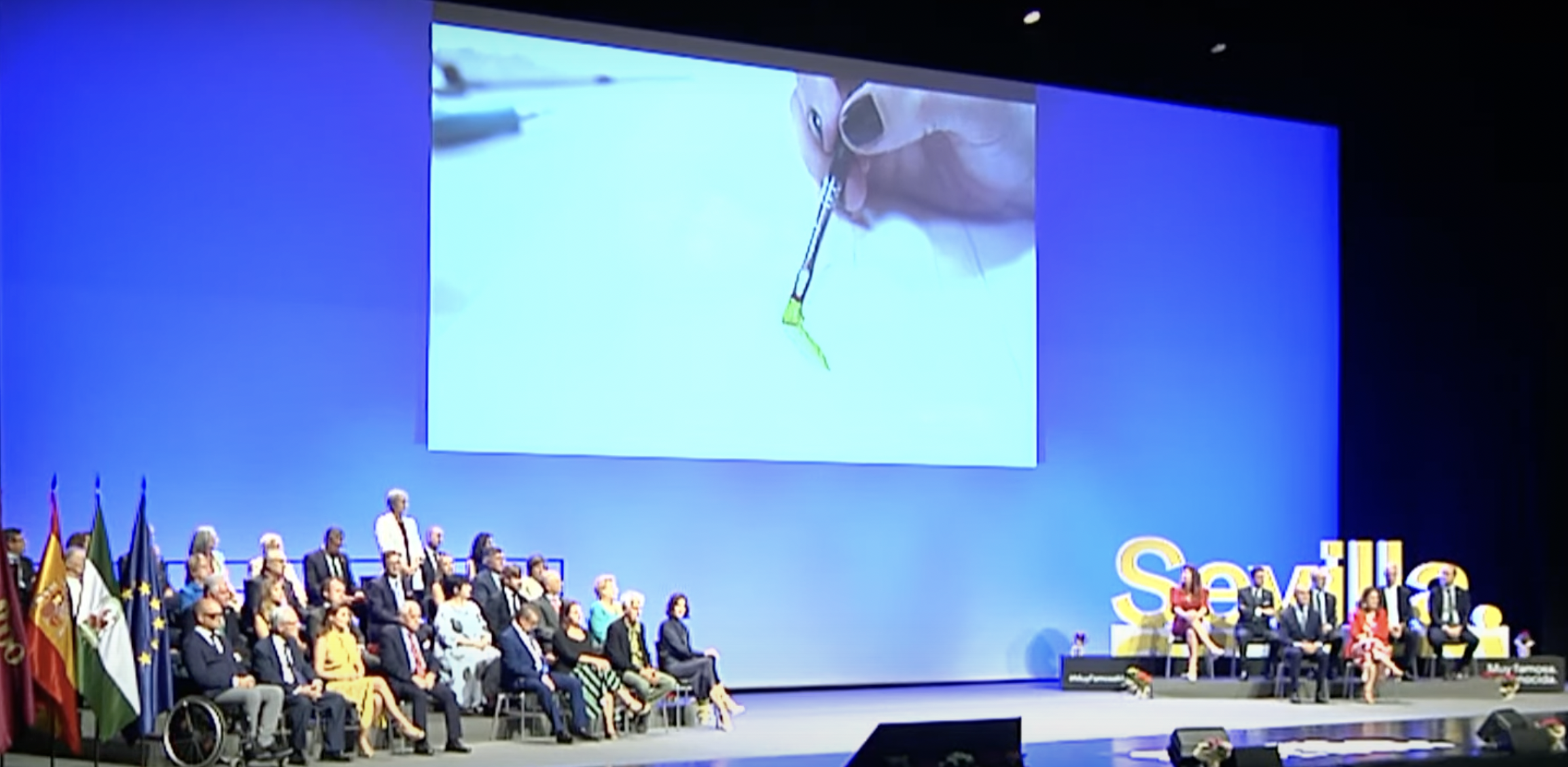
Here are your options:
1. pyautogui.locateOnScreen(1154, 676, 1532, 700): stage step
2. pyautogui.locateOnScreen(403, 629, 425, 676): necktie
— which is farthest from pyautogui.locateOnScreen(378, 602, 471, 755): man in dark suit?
pyautogui.locateOnScreen(1154, 676, 1532, 700): stage step

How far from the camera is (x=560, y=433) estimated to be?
10.8 metres

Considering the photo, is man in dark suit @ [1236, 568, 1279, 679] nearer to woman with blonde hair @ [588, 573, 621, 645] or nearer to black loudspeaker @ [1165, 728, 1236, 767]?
woman with blonde hair @ [588, 573, 621, 645]

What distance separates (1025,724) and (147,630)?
462cm

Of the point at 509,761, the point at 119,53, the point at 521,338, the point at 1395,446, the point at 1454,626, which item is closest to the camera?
the point at 509,761

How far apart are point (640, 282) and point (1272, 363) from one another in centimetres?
540

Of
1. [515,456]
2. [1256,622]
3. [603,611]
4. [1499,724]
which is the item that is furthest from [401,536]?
[1256,622]

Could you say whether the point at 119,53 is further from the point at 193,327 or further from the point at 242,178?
the point at 193,327

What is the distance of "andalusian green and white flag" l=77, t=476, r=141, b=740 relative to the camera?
735 centimetres

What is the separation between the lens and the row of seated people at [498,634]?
830cm

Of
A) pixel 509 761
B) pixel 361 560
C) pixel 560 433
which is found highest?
pixel 560 433

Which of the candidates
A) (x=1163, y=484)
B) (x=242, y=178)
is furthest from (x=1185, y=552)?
(x=242, y=178)

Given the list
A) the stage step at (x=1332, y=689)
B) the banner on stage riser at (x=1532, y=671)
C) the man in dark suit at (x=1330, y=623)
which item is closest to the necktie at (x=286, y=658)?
the stage step at (x=1332, y=689)

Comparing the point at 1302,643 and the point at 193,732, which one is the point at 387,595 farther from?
the point at 1302,643

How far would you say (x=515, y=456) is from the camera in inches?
429
